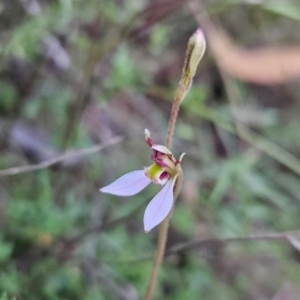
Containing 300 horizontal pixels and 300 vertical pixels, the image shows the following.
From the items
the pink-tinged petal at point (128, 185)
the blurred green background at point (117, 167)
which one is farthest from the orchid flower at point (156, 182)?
the blurred green background at point (117, 167)

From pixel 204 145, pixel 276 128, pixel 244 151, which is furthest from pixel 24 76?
pixel 276 128

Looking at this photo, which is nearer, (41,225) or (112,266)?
(41,225)

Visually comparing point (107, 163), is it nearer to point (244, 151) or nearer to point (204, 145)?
point (204, 145)

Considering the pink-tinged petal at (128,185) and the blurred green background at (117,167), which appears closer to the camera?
the pink-tinged petal at (128,185)

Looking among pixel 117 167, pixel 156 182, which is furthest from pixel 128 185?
pixel 117 167

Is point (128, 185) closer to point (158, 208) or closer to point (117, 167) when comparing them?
point (158, 208)

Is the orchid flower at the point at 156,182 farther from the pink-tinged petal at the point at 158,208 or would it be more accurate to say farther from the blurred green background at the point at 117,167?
the blurred green background at the point at 117,167
